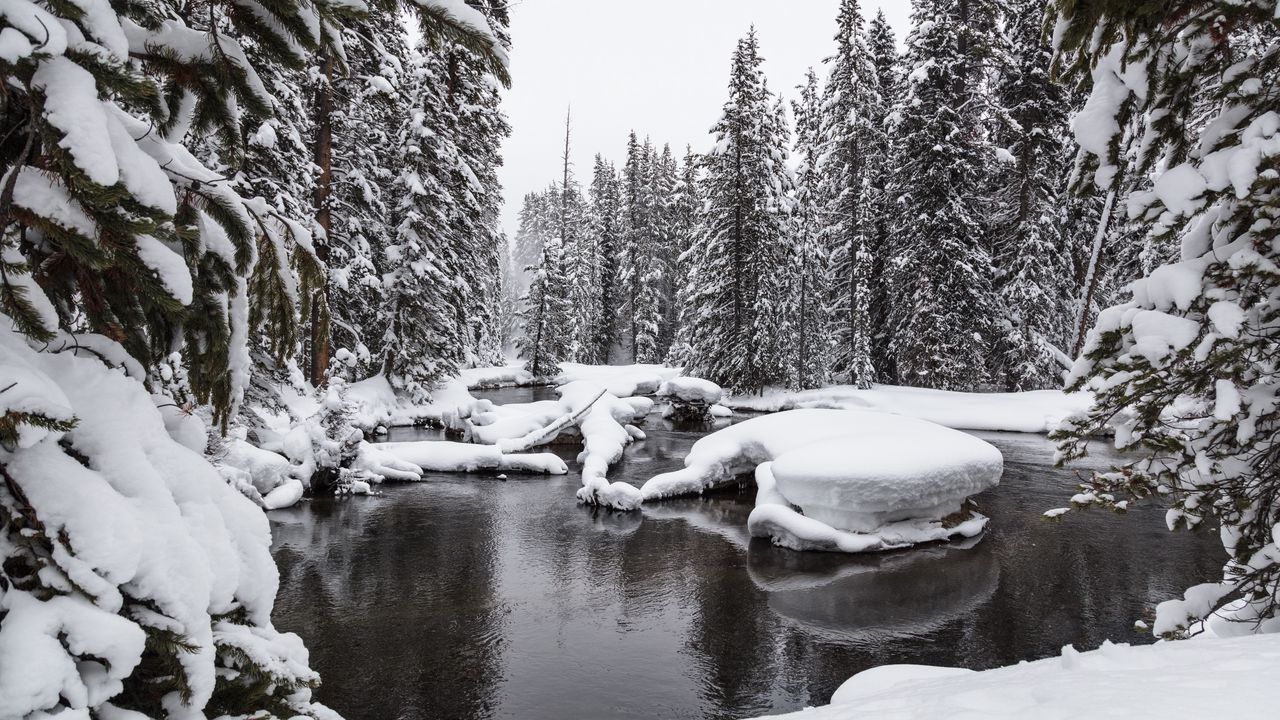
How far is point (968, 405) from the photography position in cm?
2234

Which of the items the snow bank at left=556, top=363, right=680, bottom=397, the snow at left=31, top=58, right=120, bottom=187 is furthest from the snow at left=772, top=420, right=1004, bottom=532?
the snow bank at left=556, top=363, right=680, bottom=397

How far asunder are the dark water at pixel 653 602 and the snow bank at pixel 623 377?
18.4 metres

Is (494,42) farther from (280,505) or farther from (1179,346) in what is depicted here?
(280,505)

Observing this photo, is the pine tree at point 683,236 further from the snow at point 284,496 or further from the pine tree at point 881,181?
the snow at point 284,496

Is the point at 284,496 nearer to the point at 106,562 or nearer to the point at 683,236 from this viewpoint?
the point at 106,562

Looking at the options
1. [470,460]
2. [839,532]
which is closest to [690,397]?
[470,460]

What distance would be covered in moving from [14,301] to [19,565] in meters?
0.67

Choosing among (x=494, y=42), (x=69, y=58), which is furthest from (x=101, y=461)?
(x=494, y=42)

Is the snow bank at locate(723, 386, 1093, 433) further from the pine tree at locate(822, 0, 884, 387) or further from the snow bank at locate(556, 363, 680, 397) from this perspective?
the snow bank at locate(556, 363, 680, 397)

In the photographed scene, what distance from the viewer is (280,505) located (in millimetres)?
12617

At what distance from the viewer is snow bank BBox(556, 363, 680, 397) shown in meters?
33.1

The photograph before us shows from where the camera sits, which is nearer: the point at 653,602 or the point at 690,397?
the point at 653,602

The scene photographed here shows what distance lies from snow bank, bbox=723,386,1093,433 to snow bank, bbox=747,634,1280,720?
18.9 m

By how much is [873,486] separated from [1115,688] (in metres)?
8.55
